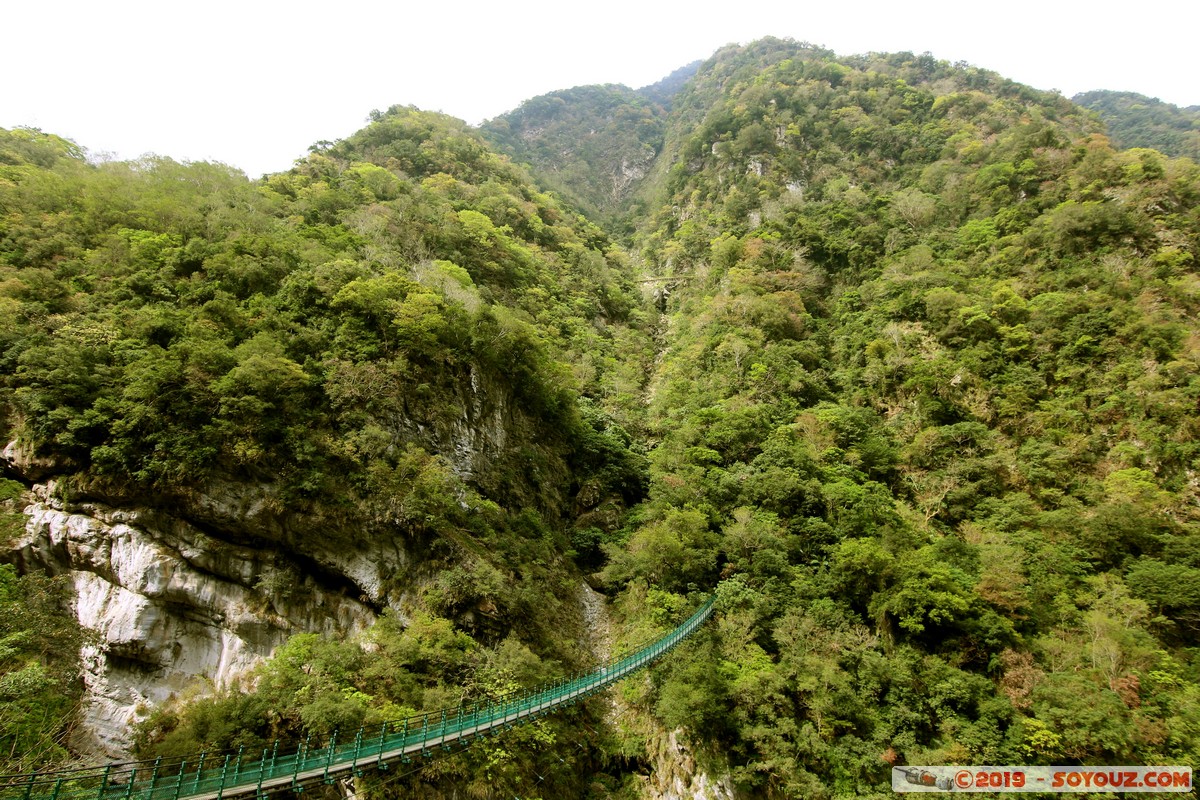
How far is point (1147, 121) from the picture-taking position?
217ft

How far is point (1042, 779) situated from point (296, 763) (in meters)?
18.0

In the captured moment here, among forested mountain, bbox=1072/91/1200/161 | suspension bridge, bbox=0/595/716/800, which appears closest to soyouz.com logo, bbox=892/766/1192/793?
suspension bridge, bbox=0/595/716/800

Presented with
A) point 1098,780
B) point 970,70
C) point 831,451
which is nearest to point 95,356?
point 831,451

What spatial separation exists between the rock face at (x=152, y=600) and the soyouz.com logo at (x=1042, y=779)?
17.8 meters

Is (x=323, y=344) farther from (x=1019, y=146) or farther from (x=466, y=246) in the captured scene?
(x=1019, y=146)

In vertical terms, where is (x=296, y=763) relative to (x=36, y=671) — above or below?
below

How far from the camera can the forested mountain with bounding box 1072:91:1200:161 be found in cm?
5516

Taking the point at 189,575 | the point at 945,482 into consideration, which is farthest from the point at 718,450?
the point at 189,575

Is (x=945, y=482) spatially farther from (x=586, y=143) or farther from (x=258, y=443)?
(x=586, y=143)

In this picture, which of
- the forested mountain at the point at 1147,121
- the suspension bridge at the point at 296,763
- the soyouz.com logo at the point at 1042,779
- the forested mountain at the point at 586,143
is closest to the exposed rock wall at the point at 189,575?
the suspension bridge at the point at 296,763

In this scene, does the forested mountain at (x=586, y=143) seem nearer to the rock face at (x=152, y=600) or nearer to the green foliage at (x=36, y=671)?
the rock face at (x=152, y=600)

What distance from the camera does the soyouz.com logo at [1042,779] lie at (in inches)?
492

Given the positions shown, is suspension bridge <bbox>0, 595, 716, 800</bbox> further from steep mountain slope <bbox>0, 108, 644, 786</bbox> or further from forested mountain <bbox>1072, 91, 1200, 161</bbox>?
forested mountain <bbox>1072, 91, 1200, 161</bbox>

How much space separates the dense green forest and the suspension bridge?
666mm
